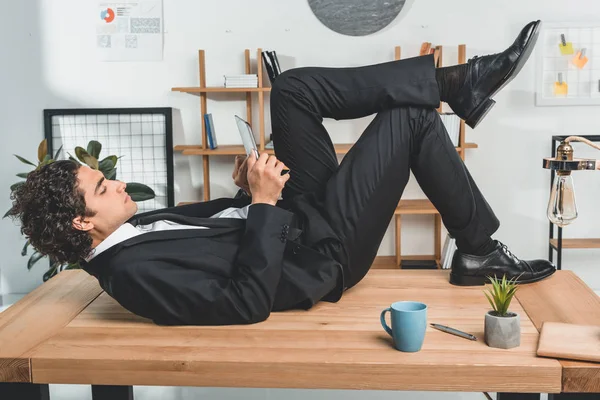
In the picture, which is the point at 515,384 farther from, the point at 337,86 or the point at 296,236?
the point at 337,86

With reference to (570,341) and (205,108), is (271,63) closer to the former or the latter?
(205,108)

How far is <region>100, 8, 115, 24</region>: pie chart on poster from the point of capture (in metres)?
4.42

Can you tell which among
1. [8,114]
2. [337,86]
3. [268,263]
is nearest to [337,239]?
[268,263]

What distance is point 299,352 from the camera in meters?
1.83

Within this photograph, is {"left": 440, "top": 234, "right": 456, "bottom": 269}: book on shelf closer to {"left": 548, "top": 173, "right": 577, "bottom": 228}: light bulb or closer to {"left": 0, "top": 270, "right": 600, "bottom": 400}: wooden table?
{"left": 0, "top": 270, "right": 600, "bottom": 400}: wooden table

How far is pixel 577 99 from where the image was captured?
434cm

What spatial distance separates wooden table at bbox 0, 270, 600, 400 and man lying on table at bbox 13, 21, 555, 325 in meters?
0.10

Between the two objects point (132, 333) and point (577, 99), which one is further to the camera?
point (577, 99)

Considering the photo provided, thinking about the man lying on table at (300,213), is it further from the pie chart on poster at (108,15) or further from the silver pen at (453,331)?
the pie chart on poster at (108,15)

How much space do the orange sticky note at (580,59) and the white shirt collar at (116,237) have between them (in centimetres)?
316

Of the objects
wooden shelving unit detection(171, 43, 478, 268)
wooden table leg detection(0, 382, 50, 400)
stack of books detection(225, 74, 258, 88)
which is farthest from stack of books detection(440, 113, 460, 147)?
wooden table leg detection(0, 382, 50, 400)

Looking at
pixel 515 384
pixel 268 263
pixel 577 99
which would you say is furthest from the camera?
pixel 577 99

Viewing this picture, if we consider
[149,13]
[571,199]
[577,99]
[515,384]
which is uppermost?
[149,13]

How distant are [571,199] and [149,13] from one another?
3091 millimetres
